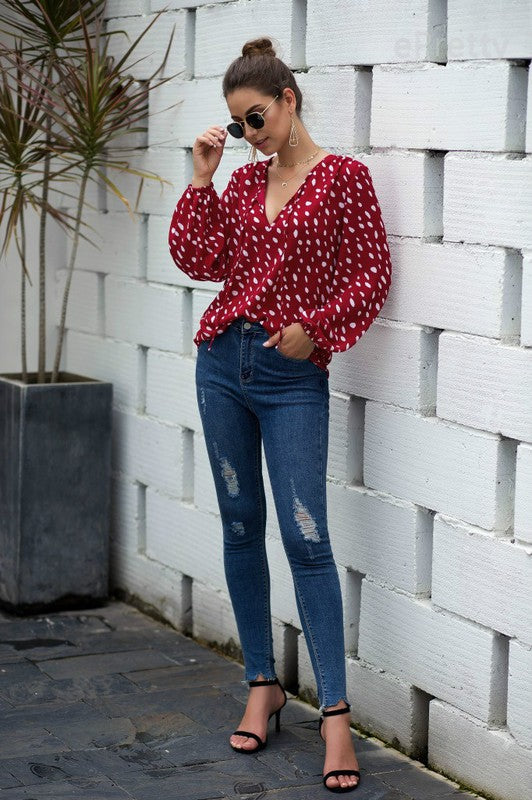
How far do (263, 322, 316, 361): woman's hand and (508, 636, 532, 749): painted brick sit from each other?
0.88 m

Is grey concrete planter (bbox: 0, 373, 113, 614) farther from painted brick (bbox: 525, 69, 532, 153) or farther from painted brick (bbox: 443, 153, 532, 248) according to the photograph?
painted brick (bbox: 525, 69, 532, 153)

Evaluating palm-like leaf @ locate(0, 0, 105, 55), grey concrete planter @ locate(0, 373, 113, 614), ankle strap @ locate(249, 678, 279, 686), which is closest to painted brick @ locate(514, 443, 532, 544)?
ankle strap @ locate(249, 678, 279, 686)

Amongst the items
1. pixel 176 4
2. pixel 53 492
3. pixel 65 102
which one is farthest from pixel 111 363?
pixel 176 4

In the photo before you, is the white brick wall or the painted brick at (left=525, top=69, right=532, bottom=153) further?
the white brick wall

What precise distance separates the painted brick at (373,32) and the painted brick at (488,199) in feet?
1.04

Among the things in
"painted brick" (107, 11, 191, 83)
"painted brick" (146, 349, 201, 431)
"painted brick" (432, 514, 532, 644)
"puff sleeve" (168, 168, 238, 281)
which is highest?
"painted brick" (107, 11, 191, 83)

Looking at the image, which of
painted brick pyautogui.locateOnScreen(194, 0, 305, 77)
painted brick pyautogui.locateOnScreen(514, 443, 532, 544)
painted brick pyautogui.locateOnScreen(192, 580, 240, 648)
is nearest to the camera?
painted brick pyautogui.locateOnScreen(514, 443, 532, 544)

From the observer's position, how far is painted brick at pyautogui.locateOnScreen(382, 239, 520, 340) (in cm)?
314

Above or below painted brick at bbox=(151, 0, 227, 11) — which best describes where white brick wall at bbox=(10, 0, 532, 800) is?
below

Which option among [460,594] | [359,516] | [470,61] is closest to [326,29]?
[470,61]

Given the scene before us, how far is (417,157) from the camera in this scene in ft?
11.1

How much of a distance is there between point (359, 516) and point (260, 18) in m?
1.56

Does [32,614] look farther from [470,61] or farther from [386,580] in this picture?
[470,61]

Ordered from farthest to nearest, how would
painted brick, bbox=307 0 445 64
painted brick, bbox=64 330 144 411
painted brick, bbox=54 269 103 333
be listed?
painted brick, bbox=54 269 103 333 < painted brick, bbox=64 330 144 411 < painted brick, bbox=307 0 445 64
